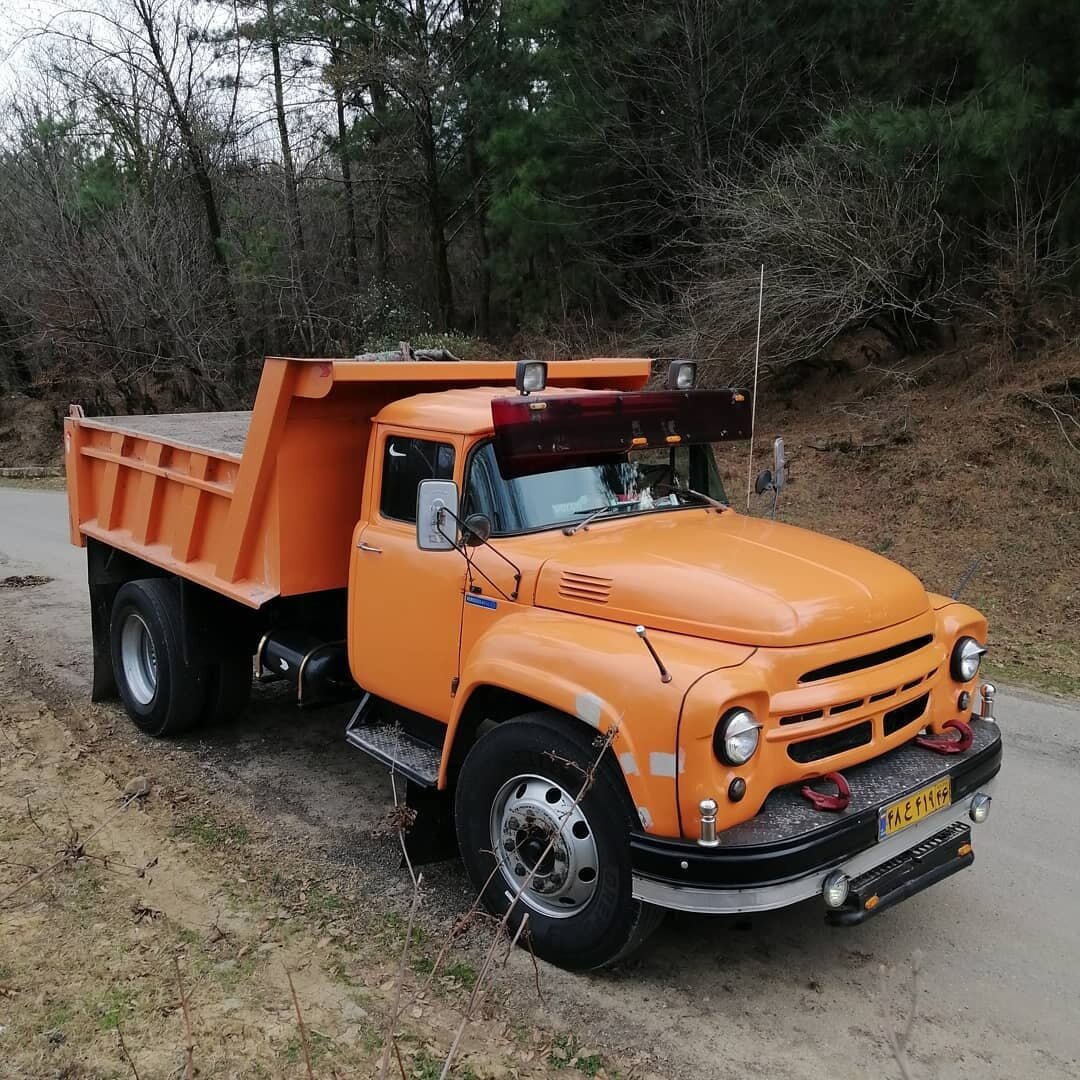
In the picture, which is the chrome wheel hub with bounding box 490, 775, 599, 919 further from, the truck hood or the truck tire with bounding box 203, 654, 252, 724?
the truck tire with bounding box 203, 654, 252, 724

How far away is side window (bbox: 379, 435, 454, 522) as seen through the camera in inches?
178

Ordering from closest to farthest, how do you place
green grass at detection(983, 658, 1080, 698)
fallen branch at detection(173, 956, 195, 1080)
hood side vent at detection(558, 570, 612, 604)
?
fallen branch at detection(173, 956, 195, 1080) < hood side vent at detection(558, 570, 612, 604) < green grass at detection(983, 658, 1080, 698)

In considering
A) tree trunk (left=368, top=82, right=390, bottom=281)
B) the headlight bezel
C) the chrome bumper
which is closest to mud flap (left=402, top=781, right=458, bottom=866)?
the chrome bumper

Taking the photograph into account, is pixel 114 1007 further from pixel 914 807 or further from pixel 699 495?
pixel 699 495

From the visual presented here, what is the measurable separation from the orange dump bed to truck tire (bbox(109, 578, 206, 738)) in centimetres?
28

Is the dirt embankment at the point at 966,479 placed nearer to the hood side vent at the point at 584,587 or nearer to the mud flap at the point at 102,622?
the hood side vent at the point at 584,587

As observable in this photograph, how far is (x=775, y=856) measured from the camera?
128 inches

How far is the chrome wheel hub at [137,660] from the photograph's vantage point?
6.47 m

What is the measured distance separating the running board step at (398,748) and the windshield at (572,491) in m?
1.12

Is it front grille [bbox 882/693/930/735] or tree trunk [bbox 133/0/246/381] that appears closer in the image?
front grille [bbox 882/693/930/735]

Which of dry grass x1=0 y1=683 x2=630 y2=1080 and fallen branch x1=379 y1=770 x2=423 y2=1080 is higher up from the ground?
fallen branch x1=379 y1=770 x2=423 y2=1080

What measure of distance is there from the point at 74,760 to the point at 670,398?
4.12m

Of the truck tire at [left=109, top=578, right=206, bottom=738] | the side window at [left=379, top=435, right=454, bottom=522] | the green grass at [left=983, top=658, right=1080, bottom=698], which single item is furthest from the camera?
the green grass at [left=983, top=658, right=1080, bottom=698]

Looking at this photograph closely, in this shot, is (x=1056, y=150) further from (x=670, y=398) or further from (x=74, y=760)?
(x=74, y=760)
